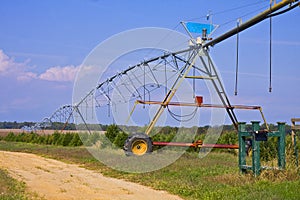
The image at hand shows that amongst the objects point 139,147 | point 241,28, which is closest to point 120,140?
point 139,147

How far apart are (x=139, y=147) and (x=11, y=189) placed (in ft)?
27.2

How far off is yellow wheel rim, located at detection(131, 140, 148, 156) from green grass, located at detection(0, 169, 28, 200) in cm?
608

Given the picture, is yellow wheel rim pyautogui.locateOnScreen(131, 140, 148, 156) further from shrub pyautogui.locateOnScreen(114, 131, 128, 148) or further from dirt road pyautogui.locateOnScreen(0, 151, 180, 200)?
shrub pyautogui.locateOnScreen(114, 131, 128, 148)

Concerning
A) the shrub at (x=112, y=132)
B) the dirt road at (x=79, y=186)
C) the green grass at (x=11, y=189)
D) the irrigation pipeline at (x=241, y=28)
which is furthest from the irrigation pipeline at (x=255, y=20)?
the shrub at (x=112, y=132)

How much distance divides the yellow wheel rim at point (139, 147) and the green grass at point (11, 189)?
608cm

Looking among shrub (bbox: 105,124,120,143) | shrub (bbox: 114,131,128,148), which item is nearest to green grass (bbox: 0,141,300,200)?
shrub (bbox: 114,131,128,148)

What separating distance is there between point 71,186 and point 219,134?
13708 millimetres

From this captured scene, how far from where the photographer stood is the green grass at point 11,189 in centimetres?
967

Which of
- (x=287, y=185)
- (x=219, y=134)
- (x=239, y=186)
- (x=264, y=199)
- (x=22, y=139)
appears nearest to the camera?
(x=264, y=199)

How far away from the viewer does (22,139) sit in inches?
1841

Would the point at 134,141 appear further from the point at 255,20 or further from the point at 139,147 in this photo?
the point at 255,20

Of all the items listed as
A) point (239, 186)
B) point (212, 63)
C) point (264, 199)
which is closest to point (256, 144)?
point (239, 186)

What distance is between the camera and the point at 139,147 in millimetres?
18828

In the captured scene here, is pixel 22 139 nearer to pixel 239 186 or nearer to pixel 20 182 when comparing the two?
pixel 20 182
